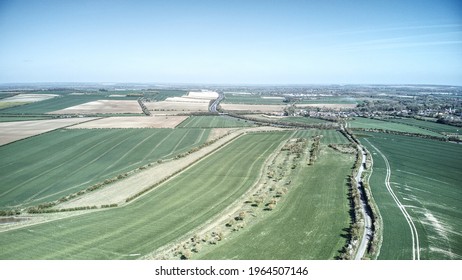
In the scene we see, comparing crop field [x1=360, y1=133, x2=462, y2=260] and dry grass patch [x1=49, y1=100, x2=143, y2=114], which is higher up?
dry grass patch [x1=49, y1=100, x2=143, y2=114]

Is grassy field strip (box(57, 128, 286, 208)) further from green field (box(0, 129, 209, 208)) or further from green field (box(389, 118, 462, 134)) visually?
green field (box(389, 118, 462, 134))

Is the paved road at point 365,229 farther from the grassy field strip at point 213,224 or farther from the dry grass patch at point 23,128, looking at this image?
the dry grass patch at point 23,128

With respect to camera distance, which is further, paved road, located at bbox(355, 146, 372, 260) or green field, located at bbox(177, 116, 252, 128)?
green field, located at bbox(177, 116, 252, 128)

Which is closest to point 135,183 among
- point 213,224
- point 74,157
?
point 213,224

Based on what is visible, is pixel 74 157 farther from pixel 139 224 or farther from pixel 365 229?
pixel 365 229

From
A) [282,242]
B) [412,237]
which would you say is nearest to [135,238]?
[282,242]

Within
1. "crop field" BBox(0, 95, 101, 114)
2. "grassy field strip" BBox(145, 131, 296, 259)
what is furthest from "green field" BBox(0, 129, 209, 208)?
"crop field" BBox(0, 95, 101, 114)
